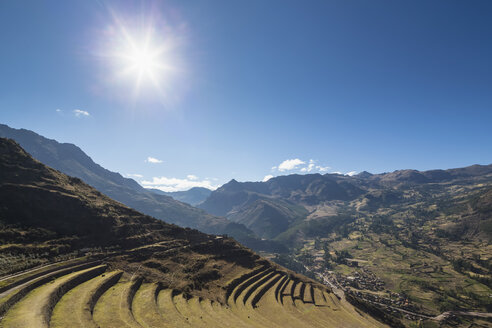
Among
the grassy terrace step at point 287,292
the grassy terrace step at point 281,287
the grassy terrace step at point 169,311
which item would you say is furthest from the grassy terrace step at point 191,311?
the grassy terrace step at point 287,292

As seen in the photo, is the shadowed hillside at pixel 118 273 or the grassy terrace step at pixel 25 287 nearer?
the grassy terrace step at pixel 25 287

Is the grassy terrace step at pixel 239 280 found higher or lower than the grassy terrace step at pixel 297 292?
higher

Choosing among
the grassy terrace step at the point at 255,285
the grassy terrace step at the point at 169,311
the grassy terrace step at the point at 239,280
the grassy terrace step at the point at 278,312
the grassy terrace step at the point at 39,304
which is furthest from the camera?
the grassy terrace step at the point at 255,285

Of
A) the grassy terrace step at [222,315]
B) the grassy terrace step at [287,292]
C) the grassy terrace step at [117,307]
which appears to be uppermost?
the grassy terrace step at [117,307]

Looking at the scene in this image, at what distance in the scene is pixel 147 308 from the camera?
47438 millimetres

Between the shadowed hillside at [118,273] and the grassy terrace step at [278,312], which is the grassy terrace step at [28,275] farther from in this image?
the grassy terrace step at [278,312]

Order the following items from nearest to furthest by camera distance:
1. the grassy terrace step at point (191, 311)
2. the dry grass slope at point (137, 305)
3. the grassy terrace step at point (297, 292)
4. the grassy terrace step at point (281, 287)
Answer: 1. the dry grass slope at point (137, 305)
2. the grassy terrace step at point (191, 311)
3. the grassy terrace step at point (281, 287)
4. the grassy terrace step at point (297, 292)

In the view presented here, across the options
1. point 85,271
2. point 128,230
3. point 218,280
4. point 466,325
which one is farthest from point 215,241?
point 466,325

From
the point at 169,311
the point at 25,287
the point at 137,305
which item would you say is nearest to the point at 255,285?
the point at 169,311

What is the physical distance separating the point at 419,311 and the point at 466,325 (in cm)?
2650

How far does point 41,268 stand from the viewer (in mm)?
54438

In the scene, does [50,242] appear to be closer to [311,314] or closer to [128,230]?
[128,230]

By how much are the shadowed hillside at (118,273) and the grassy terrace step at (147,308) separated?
0.86ft

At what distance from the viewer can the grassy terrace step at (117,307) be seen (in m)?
38.4
